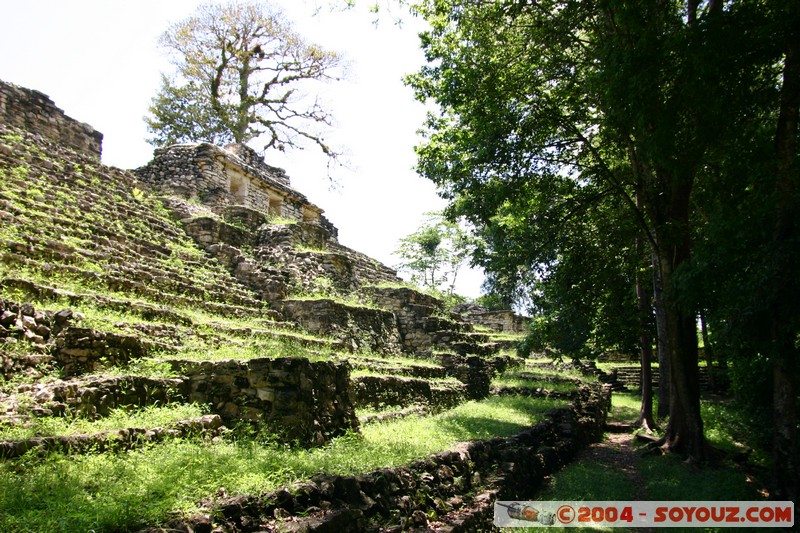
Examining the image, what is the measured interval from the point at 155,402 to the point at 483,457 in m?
4.14

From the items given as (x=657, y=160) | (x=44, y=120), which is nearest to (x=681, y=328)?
(x=657, y=160)

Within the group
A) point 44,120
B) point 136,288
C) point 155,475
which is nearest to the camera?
point 155,475

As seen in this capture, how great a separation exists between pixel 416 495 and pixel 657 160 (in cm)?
538

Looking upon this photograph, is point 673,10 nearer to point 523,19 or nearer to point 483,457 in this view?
point 523,19

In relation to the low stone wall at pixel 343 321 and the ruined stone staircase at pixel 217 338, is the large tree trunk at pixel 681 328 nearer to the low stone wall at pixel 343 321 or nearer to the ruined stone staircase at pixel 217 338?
the ruined stone staircase at pixel 217 338

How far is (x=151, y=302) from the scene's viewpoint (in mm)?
8086

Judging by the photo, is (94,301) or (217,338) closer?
(94,301)

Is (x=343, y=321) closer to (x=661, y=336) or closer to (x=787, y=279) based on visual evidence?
(x=661, y=336)

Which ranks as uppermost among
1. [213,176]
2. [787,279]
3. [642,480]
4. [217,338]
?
[213,176]

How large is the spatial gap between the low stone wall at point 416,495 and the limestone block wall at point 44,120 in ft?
35.9

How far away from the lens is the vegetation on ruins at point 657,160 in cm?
589

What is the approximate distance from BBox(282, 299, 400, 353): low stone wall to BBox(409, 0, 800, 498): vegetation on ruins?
3.21m

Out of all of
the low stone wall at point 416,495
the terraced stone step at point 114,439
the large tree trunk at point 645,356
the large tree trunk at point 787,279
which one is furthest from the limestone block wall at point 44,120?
the large tree trunk at point 645,356

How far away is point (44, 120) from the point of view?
458 inches
